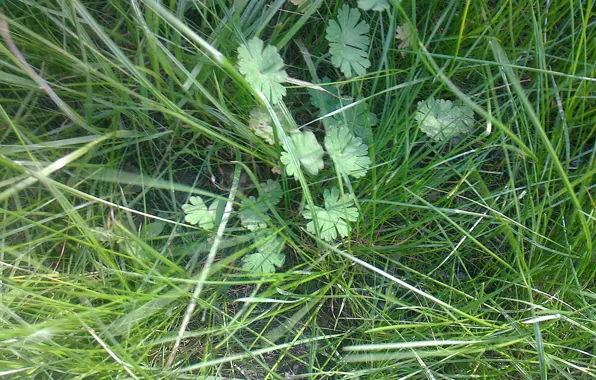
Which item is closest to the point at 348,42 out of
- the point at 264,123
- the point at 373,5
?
the point at 373,5

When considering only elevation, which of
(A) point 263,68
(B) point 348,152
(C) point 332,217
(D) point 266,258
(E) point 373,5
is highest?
(E) point 373,5

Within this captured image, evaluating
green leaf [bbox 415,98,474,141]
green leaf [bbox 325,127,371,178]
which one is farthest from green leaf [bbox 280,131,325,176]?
green leaf [bbox 415,98,474,141]

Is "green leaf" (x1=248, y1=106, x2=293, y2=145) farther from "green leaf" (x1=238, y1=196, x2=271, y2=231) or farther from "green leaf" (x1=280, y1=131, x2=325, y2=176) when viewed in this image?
"green leaf" (x1=238, y1=196, x2=271, y2=231)

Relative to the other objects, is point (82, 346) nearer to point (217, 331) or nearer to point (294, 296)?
point (217, 331)

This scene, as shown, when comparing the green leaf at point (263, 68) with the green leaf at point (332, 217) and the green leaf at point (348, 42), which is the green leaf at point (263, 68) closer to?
the green leaf at point (348, 42)

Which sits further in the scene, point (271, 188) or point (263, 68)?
point (271, 188)

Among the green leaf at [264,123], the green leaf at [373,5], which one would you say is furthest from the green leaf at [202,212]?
the green leaf at [373,5]

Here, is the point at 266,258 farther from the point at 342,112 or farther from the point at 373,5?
the point at 373,5
